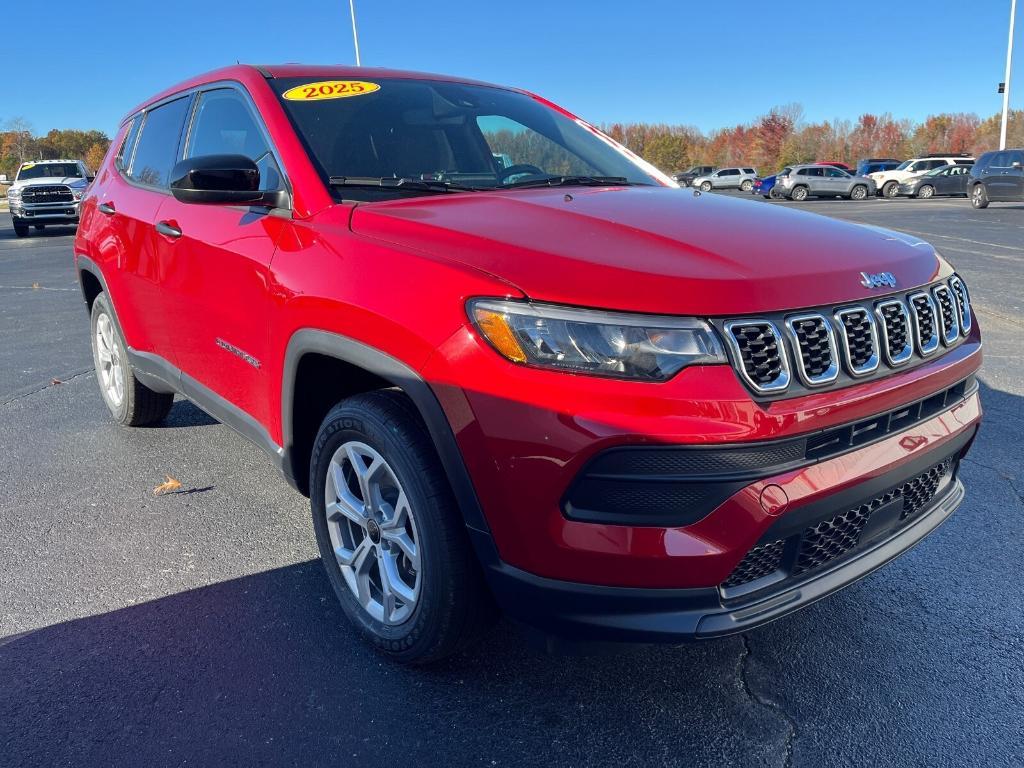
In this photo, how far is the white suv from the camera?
113 ft

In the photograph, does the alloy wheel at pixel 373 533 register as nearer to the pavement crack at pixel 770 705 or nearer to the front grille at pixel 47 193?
the pavement crack at pixel 770 705

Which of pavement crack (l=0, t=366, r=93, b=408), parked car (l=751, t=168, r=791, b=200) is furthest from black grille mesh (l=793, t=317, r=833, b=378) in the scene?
parked car (l=751, t=168, r=791, b=200)

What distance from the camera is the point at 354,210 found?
2.48 m

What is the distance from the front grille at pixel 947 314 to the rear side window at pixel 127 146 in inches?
157

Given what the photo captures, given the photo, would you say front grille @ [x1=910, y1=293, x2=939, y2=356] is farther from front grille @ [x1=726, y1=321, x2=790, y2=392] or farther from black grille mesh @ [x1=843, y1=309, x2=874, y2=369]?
front grille @ [x1=726, y1=321, x2=790, y2=392]

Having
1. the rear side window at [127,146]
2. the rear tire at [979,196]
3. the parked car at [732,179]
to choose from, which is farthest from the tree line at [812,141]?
the rear side window at [127,146]

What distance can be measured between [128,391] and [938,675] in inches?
161

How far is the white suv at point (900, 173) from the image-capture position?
34594mm

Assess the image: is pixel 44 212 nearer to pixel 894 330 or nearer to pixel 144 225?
pixel 144 225

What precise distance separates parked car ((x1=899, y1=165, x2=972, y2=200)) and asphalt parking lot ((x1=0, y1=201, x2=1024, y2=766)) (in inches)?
1357

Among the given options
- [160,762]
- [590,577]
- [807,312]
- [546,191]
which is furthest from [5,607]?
[807,312]

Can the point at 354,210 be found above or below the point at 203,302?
above

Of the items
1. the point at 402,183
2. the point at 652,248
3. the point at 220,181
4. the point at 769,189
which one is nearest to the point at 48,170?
the point at 220,181

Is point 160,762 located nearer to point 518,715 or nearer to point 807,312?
point 518,715
